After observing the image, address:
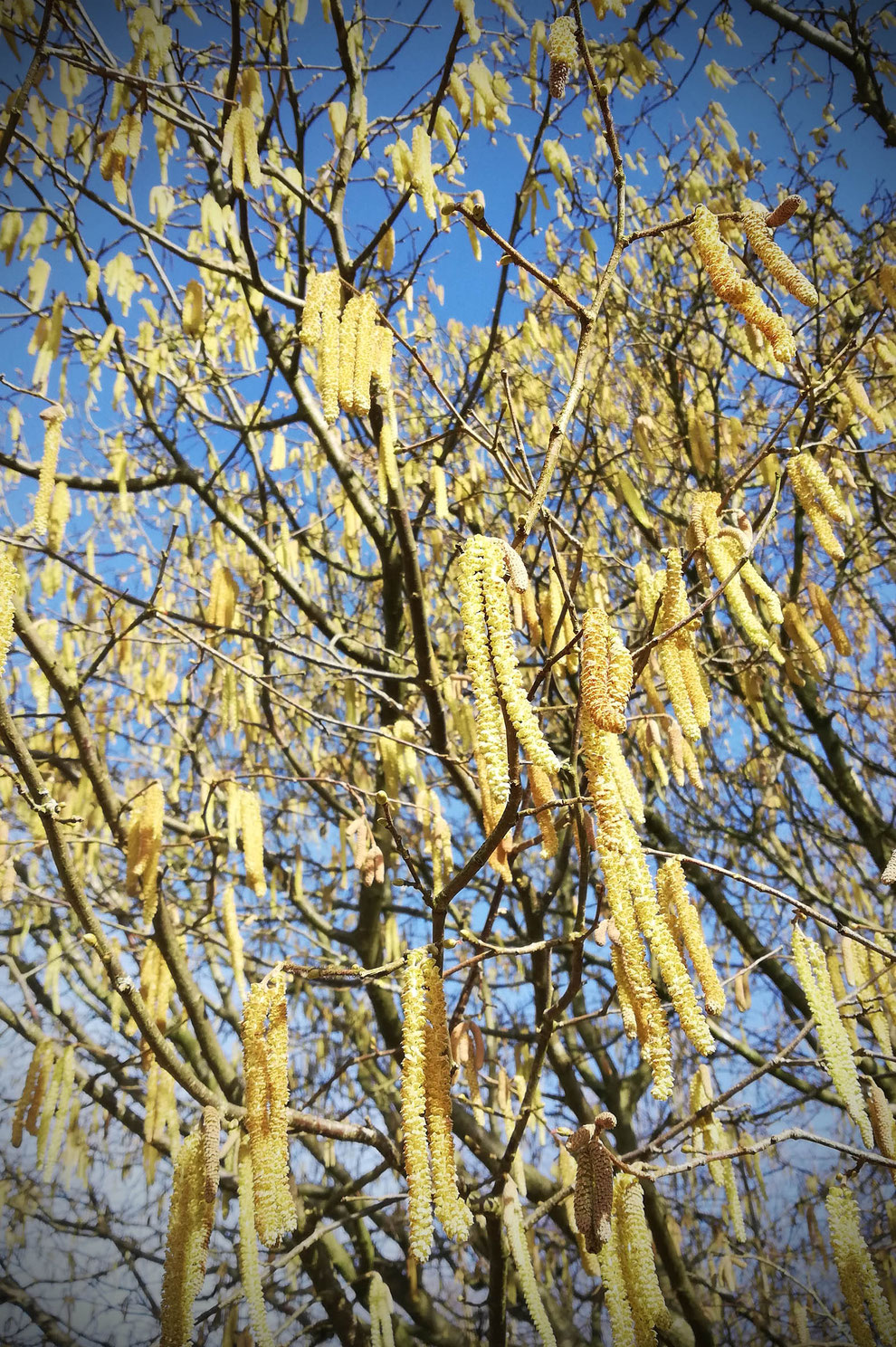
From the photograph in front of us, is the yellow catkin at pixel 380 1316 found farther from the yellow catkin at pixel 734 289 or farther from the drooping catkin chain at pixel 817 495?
A: the yellow catkin at pixel 734 289

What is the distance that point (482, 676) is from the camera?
87 centimetres

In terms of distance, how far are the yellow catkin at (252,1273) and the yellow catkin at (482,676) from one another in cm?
97

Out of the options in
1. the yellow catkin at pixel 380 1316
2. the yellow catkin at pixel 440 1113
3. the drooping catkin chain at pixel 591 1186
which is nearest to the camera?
the yellow catkin at pixel 440 1113

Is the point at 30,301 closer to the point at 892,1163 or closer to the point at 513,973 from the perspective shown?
the point at 892,1163

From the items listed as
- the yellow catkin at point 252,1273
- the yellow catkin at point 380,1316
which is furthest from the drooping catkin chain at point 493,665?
the yellow catkin at point 380,1316

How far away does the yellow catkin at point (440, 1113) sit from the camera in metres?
0.95

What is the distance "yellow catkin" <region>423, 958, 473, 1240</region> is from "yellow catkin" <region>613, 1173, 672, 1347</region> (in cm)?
40

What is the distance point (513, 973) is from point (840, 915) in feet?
7.26

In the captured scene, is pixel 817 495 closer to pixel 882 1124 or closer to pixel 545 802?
pixel 545 802

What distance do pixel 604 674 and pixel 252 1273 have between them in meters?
1.13

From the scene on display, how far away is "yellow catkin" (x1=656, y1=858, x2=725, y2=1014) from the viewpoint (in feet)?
4.15

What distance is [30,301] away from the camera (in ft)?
8.82

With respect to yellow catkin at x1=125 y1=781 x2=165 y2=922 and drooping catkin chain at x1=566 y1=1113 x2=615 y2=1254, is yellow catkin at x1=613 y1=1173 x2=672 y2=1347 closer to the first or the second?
drooping catkin chain at x1=566 y1=1113 x2=615 y2=1254

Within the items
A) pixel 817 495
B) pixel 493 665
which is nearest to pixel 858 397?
pixel 817 495
